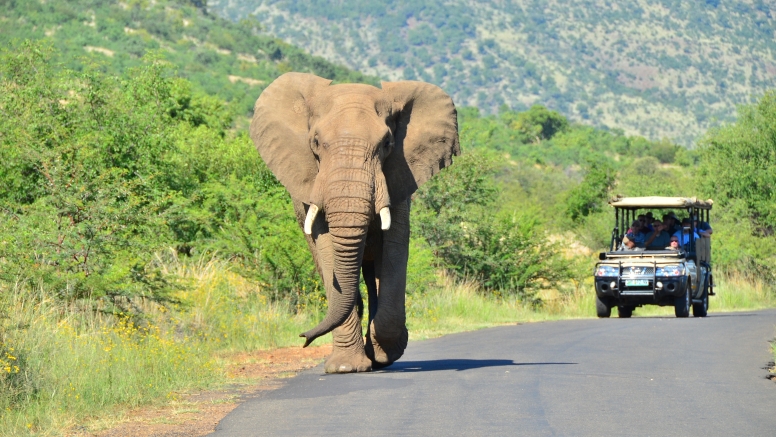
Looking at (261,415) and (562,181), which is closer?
(261,415)

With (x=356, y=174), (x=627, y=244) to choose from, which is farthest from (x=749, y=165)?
(x=356, y=174)

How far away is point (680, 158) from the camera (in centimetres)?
9594

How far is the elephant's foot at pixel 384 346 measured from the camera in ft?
44.8

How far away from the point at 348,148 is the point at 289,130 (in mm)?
1502

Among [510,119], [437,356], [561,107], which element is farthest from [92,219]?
[561,107]

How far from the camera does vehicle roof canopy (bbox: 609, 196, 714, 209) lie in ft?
84.8

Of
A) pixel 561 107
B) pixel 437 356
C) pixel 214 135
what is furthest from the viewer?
pixel 561 107

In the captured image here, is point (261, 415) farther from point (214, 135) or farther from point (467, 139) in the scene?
point (467, 139)

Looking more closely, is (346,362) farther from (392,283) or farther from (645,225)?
(645,225)

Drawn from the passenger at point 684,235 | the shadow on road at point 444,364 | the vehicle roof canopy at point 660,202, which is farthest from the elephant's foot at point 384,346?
the passenger at point 684,235

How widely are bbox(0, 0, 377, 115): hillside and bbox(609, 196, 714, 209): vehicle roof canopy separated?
50635mm

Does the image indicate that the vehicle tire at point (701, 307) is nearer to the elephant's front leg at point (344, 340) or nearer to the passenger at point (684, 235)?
the passenger at point (684, 235)

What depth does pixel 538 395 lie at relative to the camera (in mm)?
11172

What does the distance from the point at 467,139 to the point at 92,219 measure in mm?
21807
